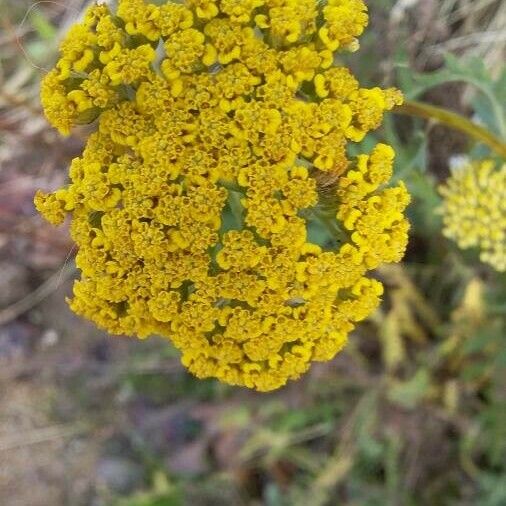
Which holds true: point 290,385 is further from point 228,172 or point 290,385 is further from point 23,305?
point 228,172

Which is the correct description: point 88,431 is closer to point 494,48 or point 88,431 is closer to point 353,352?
point 353,352

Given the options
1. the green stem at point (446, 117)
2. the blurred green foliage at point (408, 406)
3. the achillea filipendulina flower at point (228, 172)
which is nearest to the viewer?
the achillea filipendulina flower at point (228, 172)

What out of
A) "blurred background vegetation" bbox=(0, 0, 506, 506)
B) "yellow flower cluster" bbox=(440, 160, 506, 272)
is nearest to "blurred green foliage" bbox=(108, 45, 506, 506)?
"blurred background vegetation" bbox=(0, 0, 506, 506)

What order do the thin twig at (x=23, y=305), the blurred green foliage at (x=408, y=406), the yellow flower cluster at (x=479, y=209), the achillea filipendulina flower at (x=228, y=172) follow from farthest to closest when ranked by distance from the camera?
the thin twig at (x=23, y=305), the blurred green foliage at (x=408, y=406), the yellow flower cluster at (x=479, y=209), the achillea filipendulina flower at (x=228, y=172)

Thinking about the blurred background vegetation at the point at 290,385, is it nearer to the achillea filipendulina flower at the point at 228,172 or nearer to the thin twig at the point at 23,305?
the thin twig at the point at 23,305

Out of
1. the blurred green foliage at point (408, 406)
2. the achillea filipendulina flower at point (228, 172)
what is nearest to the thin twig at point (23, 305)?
the blurred green foliage at point (408, 406)

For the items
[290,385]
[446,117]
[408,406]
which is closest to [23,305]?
[290,385]

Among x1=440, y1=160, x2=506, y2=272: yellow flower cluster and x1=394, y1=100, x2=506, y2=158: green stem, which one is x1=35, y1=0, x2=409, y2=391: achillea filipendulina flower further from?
x1=440, y1=160, x2=506, y2=272: yellow flower cluster
